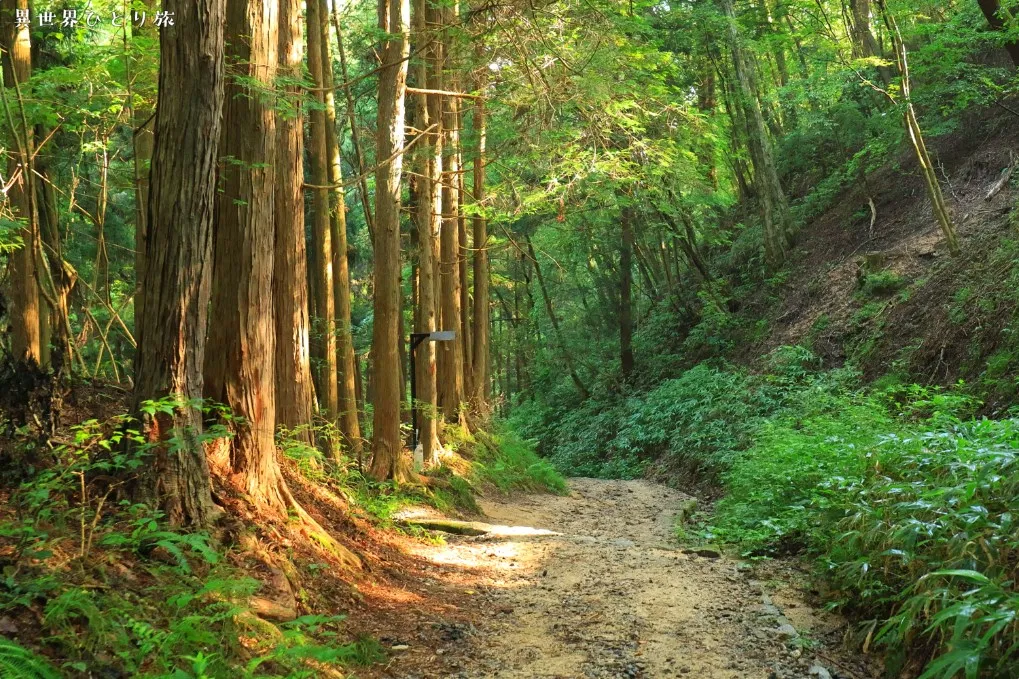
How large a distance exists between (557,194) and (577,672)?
9.75 meters

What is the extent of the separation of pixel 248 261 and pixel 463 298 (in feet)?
33.5

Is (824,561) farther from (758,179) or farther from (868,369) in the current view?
(758,179)

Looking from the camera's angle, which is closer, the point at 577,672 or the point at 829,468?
the point at 577,672

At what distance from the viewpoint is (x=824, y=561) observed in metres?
5.71

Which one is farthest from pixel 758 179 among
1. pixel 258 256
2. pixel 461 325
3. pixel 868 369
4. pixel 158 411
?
pixel 158 411

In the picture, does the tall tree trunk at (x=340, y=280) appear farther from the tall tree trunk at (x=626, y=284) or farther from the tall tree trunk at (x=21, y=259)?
the tall tree trunk at (x=626, y=284)

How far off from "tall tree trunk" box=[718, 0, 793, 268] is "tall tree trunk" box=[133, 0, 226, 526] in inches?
603

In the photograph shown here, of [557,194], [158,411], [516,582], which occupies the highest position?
[557,194]

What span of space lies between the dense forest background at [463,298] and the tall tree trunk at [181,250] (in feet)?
0.06

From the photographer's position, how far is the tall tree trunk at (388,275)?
952cm

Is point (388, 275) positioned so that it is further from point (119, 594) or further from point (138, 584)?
point (119, 594)

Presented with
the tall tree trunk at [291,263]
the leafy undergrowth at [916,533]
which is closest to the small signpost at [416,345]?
the tall tree trunk at [291,263]

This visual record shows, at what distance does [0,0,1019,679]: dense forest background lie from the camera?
4.18 metres

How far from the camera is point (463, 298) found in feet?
51.3
